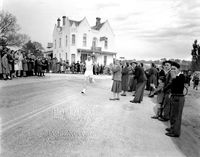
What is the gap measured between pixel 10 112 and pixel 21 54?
12.1 metres

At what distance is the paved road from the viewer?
5.09 metres

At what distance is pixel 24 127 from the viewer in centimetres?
624

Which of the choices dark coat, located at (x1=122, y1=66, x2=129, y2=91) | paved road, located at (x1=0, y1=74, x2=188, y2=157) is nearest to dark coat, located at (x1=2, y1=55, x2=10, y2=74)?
paved road, located at (x1=0, y1=74, x2=188, y2=157)

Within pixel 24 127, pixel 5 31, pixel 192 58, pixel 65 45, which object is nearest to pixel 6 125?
pixel 24 127

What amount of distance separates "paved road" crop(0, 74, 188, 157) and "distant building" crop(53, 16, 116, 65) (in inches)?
1503

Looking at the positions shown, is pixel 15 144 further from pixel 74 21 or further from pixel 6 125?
pixel 74 21

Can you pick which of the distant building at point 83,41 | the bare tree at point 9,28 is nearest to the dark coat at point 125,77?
the distant building at point 83,41

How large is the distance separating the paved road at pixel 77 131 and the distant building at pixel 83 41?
38175mm

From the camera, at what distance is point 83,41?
4934 cm

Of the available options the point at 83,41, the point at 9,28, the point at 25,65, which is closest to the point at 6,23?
the point at 9,28

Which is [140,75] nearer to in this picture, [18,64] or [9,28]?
[18,64]

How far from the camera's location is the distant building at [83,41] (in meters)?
48.2

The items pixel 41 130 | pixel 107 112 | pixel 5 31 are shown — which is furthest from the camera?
pixel 5 31

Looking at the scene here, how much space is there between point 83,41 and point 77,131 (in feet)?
144
